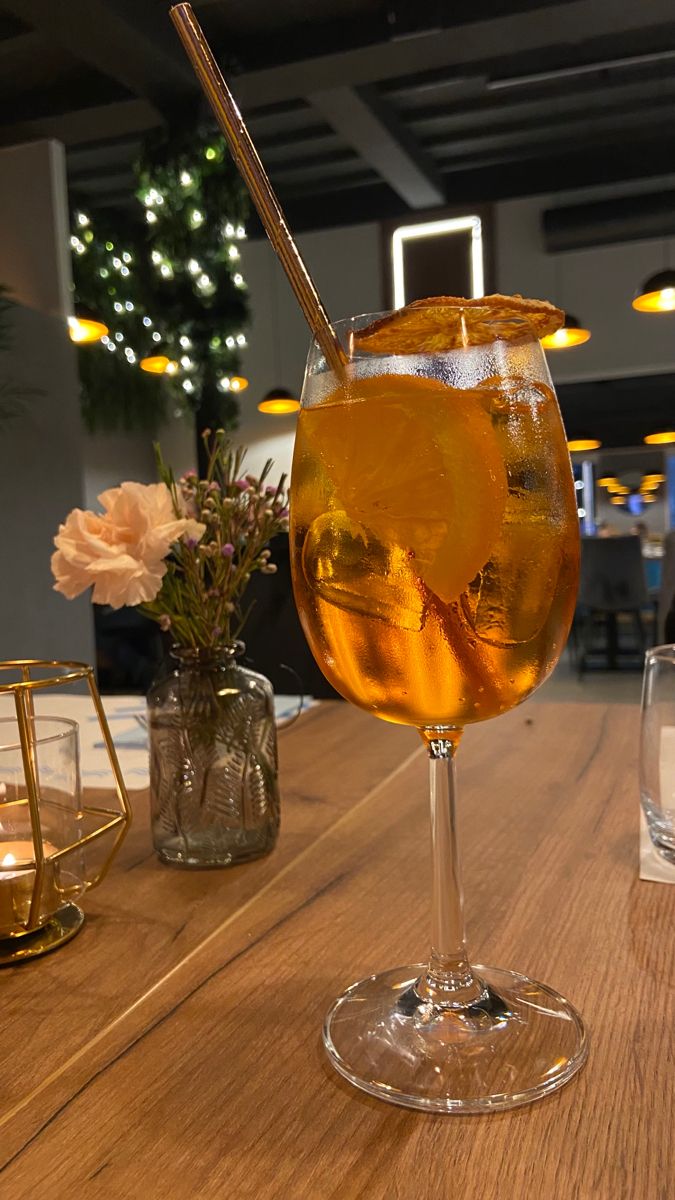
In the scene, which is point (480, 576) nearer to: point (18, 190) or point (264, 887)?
point (264, 887)

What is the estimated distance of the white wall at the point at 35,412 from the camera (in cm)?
405

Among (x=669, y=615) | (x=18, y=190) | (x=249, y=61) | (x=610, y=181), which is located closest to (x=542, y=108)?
(x=610, y=181)

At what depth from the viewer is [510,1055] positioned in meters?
0.43

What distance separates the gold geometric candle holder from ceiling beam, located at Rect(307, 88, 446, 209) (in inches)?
197

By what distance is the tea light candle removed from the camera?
54cm

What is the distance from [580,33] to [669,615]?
3.41m

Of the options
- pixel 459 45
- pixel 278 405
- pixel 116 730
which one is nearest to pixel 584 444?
pixel 278 405

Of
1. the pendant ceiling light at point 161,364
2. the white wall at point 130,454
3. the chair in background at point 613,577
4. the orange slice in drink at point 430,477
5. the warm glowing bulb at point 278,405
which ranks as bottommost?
the chair in background at point 613,577

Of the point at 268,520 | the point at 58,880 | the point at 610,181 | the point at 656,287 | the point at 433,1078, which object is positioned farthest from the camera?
the point at 610,181

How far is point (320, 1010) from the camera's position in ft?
1.59

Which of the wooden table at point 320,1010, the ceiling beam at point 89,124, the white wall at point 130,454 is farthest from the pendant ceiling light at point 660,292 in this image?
the wooden table at point 320,1010

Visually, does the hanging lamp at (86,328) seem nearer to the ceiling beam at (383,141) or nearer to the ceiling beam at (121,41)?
the ceiling beam at (121,41)

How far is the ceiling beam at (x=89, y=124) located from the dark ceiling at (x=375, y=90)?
0.01 metres

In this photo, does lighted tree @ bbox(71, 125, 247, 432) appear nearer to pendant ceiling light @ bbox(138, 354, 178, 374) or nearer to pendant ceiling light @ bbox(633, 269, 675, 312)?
pendant ceiling light @ bbox(138, 354, 178, 374)
